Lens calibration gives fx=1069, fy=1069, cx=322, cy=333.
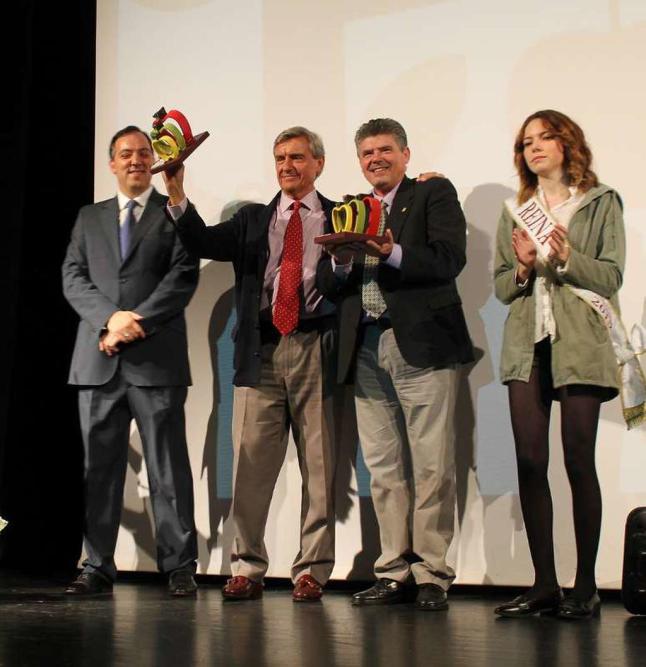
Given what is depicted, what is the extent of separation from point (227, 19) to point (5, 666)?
10.0ft

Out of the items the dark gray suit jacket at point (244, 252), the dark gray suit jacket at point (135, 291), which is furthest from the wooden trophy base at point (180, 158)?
the dark gray suit jacket at point (135, 291)

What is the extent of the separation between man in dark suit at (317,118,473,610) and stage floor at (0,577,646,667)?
0.79 ft

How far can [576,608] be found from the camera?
307cm

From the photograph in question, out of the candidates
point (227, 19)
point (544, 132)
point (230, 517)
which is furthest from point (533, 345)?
point (227, 19)

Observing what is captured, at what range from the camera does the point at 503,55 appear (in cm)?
400

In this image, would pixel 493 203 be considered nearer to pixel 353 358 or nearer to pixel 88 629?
pixel 353 358

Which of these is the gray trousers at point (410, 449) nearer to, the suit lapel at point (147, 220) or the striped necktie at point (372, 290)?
the striped necktie at point (372, 290)

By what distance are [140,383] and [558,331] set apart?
1.54 metres

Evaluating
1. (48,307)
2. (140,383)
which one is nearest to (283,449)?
(140,383)

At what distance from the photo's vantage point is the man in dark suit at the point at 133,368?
3863 millimetres

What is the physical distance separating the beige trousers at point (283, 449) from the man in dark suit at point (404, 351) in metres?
0.14

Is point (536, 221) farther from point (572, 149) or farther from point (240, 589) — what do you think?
point (240, 589)

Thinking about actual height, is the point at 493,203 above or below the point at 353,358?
above

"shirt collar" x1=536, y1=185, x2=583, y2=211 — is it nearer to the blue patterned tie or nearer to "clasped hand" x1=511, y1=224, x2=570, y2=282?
"clasped hand" x1=511, y1=224, x2=570, y2=282
